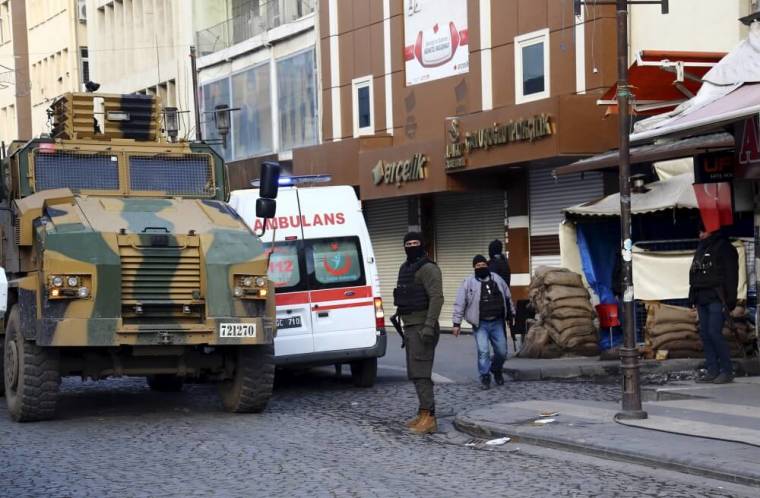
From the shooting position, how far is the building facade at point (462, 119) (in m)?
22.7

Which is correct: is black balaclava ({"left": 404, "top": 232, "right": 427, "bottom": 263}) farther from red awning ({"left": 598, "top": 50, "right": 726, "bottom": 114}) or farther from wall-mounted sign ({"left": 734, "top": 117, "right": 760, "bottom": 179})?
red awning ({"left": 598, "top": 50, "right": 726, "bottom": 114})

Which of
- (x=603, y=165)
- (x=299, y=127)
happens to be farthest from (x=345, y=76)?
(x=603, y=165)

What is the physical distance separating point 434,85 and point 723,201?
12261mm

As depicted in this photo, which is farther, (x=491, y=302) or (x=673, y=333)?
(x=673, y=333)

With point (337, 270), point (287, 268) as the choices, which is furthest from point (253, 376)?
point (337, 270)

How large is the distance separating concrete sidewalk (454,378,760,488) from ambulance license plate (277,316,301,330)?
3107 millimetres

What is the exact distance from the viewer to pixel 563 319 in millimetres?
18312

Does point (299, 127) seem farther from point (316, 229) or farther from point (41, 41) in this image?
point (41, 41)

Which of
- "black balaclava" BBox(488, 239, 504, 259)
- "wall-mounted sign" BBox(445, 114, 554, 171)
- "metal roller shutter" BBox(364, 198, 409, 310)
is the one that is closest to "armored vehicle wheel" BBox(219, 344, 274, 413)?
"black balaclava" BBox(488, 239, 504, 259)

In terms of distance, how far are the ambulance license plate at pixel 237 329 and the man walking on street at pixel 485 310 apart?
3467mm

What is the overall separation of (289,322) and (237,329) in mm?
2893

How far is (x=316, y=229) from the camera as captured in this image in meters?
16.1

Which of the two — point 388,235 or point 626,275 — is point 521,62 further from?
point 626,275

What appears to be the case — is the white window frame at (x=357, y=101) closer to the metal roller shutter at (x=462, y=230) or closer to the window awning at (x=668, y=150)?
the metal roller shutter at (x=462, y=230)
